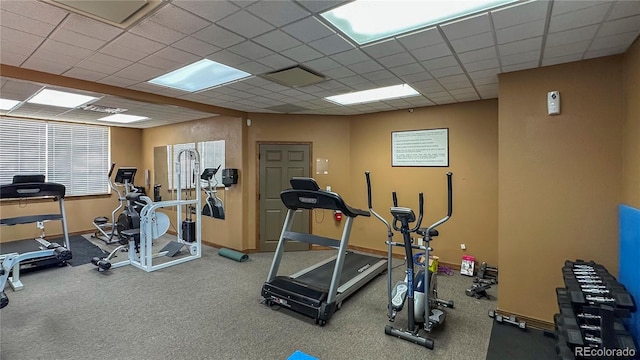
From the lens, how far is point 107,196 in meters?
7.36

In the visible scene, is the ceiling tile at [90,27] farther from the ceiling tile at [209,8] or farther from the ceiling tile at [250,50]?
the ceiling tile at [250,50]

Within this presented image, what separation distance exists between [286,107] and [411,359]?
401 centimetres

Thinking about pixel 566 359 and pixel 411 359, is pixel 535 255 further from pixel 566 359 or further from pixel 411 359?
pixel 411 359

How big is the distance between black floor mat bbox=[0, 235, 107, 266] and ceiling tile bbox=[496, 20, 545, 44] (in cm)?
650

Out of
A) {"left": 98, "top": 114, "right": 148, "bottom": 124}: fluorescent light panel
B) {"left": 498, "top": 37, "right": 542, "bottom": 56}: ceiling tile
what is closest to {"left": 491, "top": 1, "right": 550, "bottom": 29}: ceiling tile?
{"left": 498, "top": 37, "right": 542, "bottom": 56}: ceiling tile

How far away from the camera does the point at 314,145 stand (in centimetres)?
575

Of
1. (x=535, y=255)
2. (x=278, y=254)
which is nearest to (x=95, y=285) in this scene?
(x=278, y=254)

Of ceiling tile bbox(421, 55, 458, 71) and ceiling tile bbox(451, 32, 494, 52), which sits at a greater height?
ceiling tile bbox(421, 55, 458, 71)

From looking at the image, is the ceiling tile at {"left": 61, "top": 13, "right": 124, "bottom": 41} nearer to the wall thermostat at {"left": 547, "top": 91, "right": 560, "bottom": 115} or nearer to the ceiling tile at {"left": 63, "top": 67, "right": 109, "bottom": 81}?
the ceiling tile at {"left": 63, "top": 67, "right": 109, "bottom": 81}

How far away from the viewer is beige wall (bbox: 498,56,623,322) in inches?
106

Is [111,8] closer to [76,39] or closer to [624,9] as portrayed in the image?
[76,39]

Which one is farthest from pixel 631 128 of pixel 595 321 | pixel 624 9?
pixel 595 321

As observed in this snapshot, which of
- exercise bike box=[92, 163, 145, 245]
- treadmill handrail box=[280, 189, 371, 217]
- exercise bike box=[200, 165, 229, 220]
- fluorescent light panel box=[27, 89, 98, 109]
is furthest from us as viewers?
exercise bike box=[200, 165, 229, 220]

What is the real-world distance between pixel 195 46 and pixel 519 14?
253 cm
